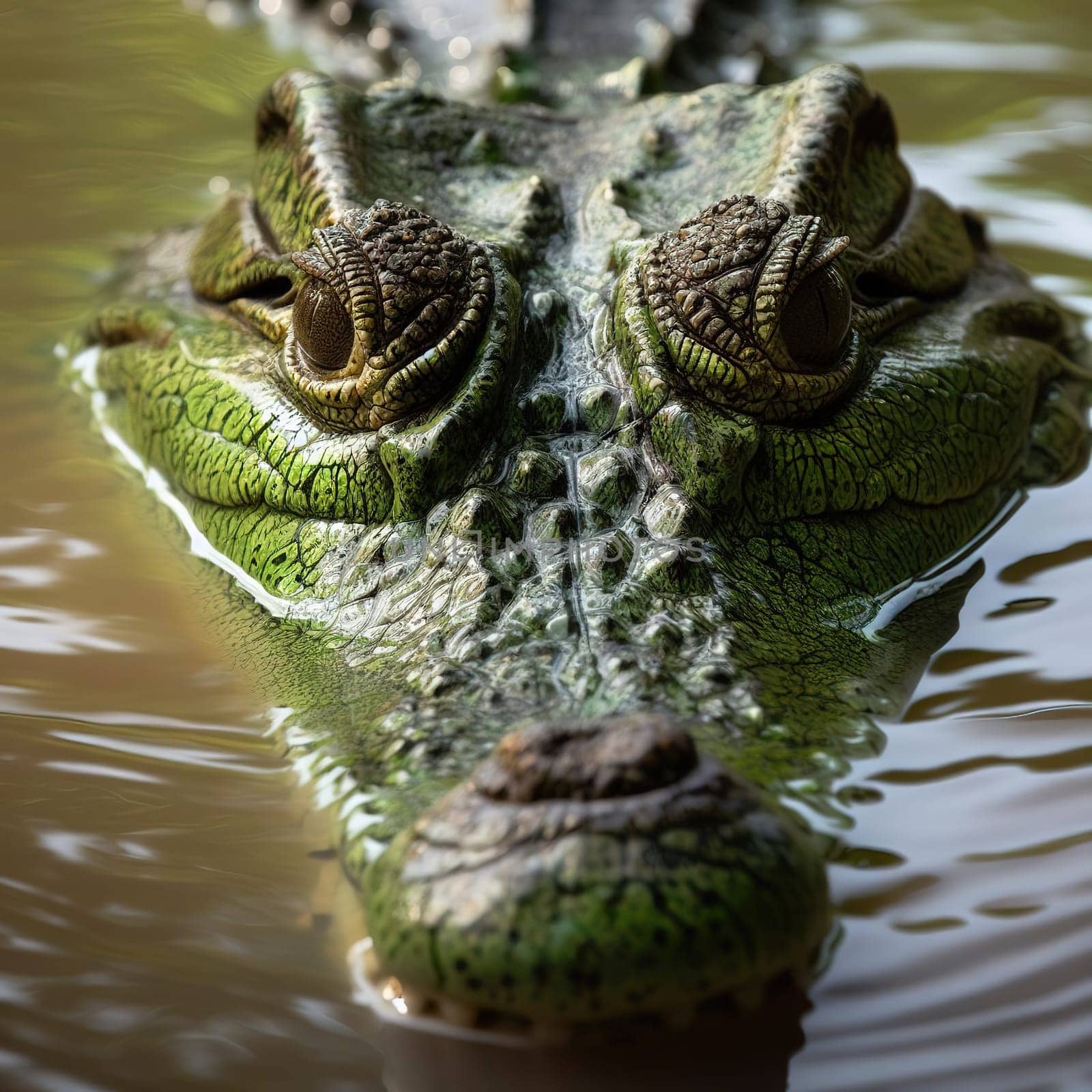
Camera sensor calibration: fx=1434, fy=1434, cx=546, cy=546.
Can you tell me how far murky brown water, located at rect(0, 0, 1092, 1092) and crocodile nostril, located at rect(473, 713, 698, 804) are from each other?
1.45 ft

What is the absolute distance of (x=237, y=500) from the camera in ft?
12.5

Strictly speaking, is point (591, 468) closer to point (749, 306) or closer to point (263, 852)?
point (749, 306)

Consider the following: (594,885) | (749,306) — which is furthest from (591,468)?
(594,885)

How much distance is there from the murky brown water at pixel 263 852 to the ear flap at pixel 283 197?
74 cm

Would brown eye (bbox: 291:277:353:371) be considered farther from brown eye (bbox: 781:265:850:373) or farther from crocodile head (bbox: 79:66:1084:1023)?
brown eye (bbox: 781:265:850:373)

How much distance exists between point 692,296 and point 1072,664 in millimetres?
1289

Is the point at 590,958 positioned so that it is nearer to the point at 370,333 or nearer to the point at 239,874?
the point at 239,874

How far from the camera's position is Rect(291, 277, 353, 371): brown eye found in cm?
352

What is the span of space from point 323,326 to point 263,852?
1.36 metres

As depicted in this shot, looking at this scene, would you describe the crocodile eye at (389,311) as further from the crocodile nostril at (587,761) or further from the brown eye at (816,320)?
the crocodile nostril at (587,761)

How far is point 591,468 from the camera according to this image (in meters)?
3.35

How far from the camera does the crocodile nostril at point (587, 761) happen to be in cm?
231

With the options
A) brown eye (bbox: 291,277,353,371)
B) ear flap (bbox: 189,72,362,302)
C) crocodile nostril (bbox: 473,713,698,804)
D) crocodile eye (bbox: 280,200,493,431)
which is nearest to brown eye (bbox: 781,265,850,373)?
crocodile eye (bbox: 280,200,493,431)

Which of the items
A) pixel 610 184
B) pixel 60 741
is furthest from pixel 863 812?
pixel 610 184
